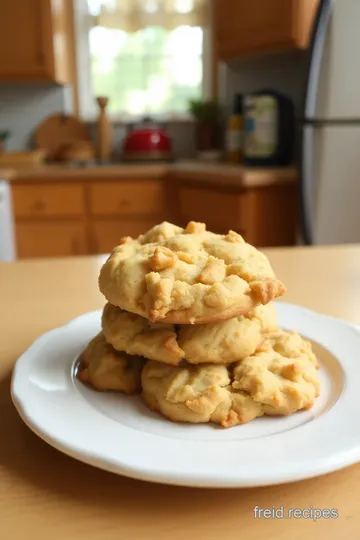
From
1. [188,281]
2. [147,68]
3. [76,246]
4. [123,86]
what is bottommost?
[76,246]

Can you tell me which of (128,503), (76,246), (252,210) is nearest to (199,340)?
(128,503)

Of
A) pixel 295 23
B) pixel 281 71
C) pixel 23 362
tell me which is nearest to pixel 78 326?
pixel 23 362

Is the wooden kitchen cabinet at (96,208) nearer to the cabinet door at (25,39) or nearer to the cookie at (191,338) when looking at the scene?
the cabinet door at (25,39)

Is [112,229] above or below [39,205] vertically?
below

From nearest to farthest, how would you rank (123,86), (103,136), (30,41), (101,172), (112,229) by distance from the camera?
1. (101,172)
2. (112,229)
3. (30,41)
4. (103,136)
5. (123,86)

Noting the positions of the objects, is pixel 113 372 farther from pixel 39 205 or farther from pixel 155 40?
pixel 155 40

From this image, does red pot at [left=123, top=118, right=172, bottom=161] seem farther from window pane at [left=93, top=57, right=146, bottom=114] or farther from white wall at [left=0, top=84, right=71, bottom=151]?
white wall at [left=0, top=84, right=71, bottom=151]

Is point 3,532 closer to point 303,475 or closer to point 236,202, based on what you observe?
point 303,475
